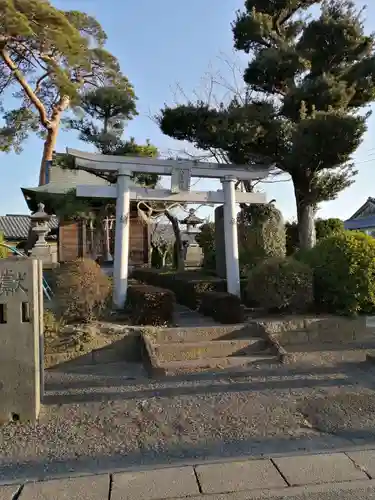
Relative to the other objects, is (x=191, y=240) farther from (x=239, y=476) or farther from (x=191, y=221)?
(x=239, y=476)

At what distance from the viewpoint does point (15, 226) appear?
32656 mm

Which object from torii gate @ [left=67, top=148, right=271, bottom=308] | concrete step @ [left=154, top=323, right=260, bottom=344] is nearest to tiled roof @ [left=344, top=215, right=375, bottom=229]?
torii gate @ [left=67, top=148, right=271, bottom=308]

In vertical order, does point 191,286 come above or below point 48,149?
below

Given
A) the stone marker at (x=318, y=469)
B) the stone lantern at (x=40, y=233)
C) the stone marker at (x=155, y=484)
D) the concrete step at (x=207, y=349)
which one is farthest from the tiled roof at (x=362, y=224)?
the stone marker at (x=155, y=484)

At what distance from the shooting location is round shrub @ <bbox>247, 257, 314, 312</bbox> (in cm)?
772

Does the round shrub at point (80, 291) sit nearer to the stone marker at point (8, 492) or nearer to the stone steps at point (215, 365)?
the stone steps at point (215, 365)

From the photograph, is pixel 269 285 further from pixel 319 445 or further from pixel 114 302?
pixel 319 445

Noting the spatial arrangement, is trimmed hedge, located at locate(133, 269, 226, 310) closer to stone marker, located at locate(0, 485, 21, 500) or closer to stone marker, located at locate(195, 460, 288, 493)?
stone marker, located at locate(195, 460, 288, 493)

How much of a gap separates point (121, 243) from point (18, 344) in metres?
4.71

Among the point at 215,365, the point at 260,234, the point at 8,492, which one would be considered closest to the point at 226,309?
the point at 215,365

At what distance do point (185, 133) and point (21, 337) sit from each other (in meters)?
7.97

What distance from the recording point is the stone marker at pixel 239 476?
3021 mm

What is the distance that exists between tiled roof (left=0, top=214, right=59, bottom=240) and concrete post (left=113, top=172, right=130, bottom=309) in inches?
936

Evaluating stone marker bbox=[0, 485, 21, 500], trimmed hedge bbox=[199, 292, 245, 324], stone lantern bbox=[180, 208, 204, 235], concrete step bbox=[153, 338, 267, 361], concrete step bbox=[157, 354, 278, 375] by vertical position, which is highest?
stone lantern bbox=[180, 208, 204, 235]
